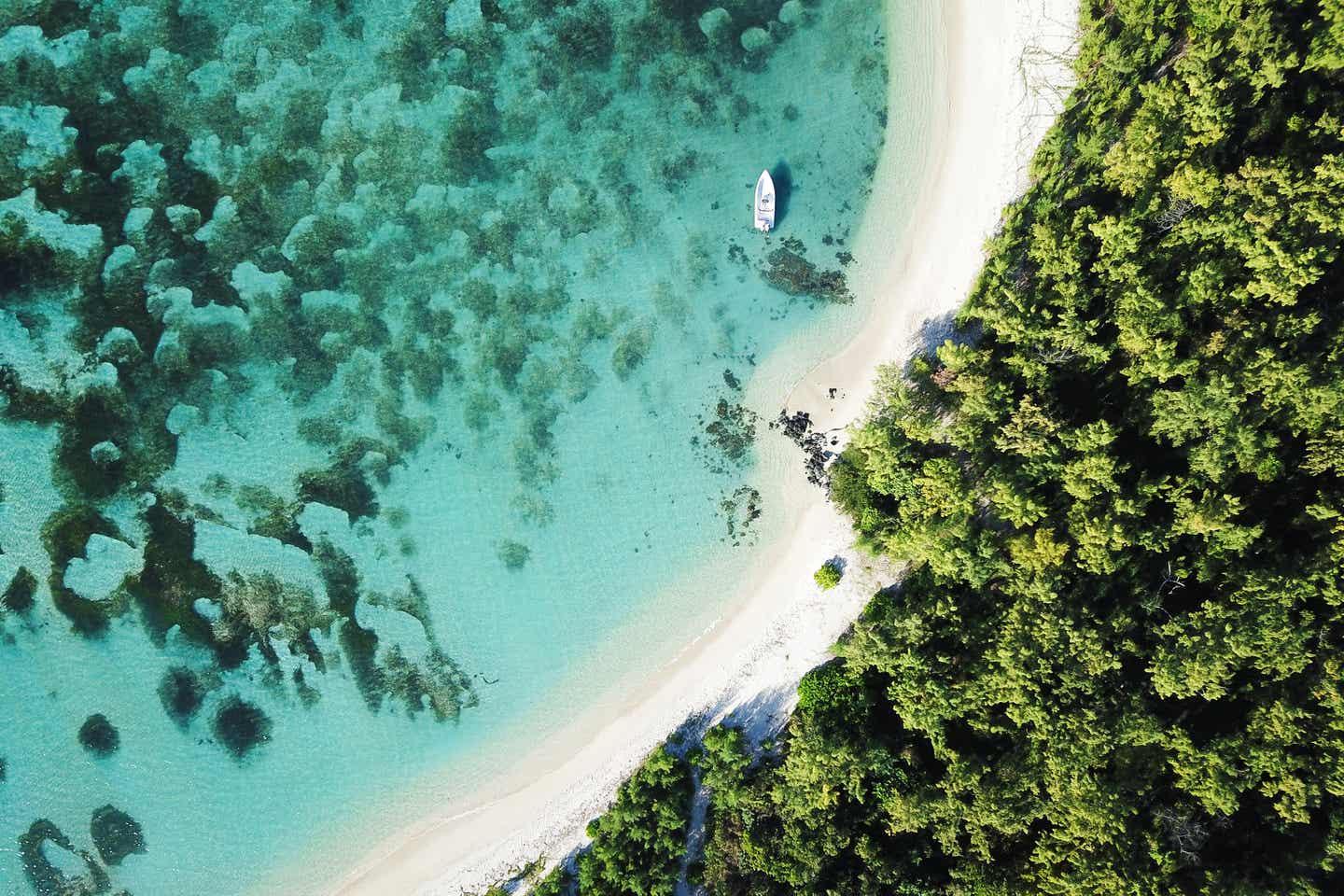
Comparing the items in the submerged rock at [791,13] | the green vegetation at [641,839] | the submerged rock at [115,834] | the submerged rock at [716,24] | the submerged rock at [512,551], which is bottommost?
the green vegetation at [641,839]

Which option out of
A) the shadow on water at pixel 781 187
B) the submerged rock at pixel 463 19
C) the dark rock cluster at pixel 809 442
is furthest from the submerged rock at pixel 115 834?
the shadow on water at pixel 781 187

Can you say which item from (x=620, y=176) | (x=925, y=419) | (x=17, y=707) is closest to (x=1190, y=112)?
(x=925, y=419)

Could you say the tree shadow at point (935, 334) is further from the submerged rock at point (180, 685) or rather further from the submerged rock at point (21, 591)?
the submerged rock at point (21, 591)

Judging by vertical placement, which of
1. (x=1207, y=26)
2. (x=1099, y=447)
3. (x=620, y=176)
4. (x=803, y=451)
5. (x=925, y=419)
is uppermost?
(x=620, y=176)

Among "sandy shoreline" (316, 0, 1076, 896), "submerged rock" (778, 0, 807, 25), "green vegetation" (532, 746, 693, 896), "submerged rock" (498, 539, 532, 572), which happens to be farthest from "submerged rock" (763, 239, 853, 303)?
"green vegetation" (532, 746, 693, 896)

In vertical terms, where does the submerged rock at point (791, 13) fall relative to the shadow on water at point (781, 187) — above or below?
above

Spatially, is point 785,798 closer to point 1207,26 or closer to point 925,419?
point 925,419
